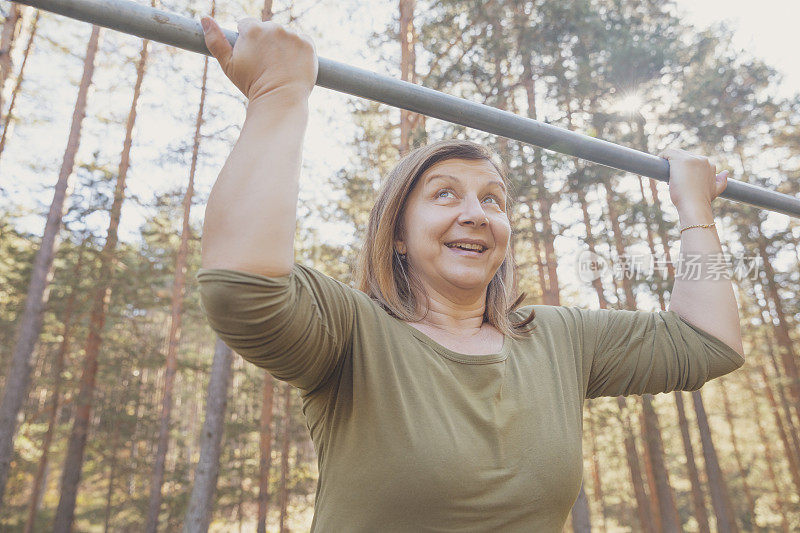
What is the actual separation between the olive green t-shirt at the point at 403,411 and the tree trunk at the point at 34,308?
10294mm

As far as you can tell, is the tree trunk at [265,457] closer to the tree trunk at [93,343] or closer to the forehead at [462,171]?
the tree trunk at [93,343]

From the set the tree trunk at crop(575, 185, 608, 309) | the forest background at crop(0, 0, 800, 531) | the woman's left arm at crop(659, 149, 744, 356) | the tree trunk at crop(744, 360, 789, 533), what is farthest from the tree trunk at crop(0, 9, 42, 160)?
the tree trunk at crop(744, 360, 789, 533)

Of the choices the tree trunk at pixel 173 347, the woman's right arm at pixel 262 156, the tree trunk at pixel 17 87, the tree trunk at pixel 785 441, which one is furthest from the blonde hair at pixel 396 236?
the tree trunk at pixel 785 441

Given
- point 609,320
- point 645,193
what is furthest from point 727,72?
point 609,320

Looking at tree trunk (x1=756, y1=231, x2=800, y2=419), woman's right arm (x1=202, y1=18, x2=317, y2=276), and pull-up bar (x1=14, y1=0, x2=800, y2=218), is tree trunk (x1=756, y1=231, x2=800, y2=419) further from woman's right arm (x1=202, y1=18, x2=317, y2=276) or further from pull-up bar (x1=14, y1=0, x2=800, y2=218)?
woman's right arm (x1=202, y1=18, x2=317, y2=276)

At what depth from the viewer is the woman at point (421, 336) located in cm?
88

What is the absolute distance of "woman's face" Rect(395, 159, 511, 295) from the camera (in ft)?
4.44

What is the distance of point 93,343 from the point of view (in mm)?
14555

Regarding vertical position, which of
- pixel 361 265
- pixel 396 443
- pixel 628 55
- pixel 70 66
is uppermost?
pixel 70 66

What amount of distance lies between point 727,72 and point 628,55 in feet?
14.3

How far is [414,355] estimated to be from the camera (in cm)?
114

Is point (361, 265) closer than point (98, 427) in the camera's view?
Yes

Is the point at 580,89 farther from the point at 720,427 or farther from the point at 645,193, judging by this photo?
the point at 720,427

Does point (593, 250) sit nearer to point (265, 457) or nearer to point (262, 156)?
point (265, 457)
